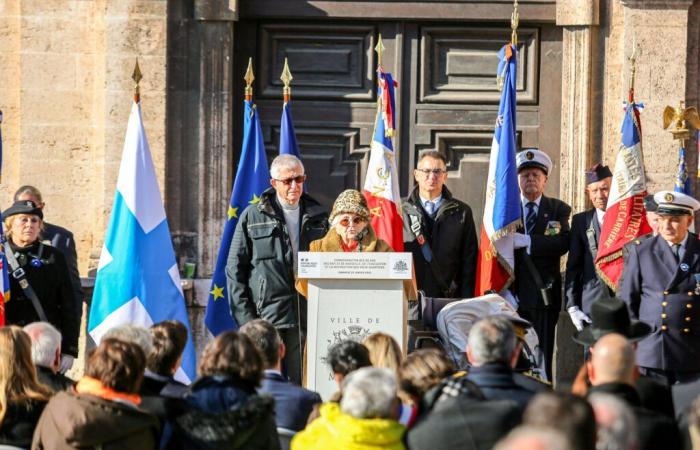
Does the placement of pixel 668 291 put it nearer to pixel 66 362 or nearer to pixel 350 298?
pixel 350 298

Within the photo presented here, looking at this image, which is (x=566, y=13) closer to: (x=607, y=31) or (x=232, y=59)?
(x=607, y=31)

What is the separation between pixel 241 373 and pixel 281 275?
3.24 metres

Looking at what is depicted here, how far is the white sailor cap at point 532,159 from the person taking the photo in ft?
35.8

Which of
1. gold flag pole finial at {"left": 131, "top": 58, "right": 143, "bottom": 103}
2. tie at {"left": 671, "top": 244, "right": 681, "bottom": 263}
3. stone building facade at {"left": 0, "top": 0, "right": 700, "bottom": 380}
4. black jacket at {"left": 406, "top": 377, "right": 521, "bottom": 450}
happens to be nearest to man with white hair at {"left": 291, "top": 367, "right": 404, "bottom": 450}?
black jacket at {"left": 406, "top": 377, "right": 521, "bottom": 450}

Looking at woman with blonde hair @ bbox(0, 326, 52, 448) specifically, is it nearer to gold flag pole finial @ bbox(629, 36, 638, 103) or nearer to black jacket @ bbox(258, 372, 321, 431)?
black jacket @ bbox(258, 372, 321, 431)

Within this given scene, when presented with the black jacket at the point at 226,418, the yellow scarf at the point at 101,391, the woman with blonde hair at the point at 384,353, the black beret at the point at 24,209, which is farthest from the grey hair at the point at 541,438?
the black beret at the point at 24,209

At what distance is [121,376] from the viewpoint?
6.91m

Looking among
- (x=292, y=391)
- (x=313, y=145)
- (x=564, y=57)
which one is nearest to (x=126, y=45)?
(x=313, y=145)

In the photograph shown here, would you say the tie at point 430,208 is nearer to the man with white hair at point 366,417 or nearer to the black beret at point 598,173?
the black beret at point 598,173

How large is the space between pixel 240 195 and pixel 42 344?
370 cm

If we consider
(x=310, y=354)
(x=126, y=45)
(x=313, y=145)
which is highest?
(x=126, y=45)

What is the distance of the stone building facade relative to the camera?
38.0 ft

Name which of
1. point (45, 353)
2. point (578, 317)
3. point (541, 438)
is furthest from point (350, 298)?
point (541, 438)

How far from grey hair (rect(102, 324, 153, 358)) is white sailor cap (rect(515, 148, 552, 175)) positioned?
421 centimetres
